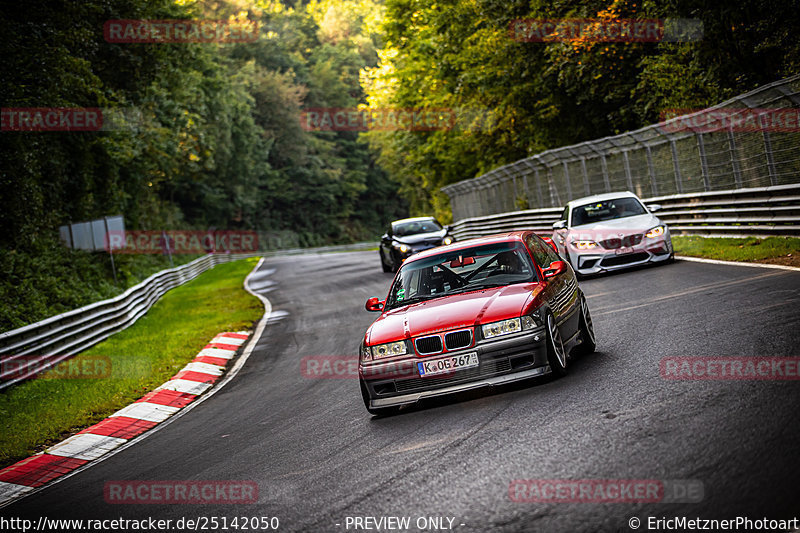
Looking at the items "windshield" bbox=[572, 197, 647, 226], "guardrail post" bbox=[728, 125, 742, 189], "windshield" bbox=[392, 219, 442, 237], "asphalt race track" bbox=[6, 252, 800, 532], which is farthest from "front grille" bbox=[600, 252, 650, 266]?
"windshield" bbox=[392, 219, 442, 237]

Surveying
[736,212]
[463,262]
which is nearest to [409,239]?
[736,212]

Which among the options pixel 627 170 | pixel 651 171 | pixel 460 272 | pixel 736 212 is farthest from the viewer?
pixel 627 170

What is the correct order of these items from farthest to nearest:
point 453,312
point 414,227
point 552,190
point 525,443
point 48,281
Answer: point 552,190 < point 414,227 < point 48,281 < point 453,312 < point 525,443

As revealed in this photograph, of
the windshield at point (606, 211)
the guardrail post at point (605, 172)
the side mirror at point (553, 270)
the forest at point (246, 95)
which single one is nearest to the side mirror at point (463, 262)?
the side mirror at point (553, 270)

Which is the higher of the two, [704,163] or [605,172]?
[605,172]

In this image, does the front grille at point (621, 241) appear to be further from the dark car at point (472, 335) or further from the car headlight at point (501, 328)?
the car headlight at point (501, 328)

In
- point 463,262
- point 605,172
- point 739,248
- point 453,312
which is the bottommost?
point 453,312

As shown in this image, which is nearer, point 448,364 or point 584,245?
point 448,364

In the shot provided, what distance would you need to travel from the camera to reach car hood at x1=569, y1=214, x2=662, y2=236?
15.2 metres

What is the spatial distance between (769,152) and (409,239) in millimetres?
10958

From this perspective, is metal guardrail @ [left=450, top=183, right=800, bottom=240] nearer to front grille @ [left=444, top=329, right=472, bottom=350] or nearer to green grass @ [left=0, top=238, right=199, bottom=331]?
front grille @ [left=444, top=329, right=472, bottom=350]

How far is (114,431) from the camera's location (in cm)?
960

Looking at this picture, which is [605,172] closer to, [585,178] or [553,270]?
[585,178]

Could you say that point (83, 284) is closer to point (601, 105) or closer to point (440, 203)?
point (601, 105)
